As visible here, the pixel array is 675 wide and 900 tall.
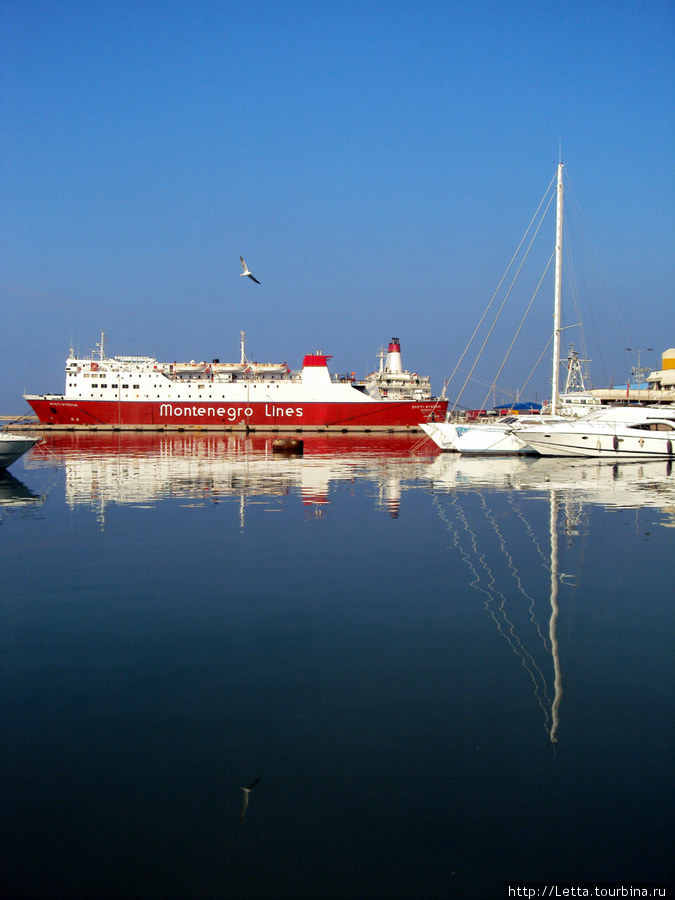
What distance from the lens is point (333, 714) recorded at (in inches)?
211

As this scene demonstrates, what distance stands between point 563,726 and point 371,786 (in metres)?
1.72

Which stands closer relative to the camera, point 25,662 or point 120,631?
point 25,662

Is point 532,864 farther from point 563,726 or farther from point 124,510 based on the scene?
point 124,510

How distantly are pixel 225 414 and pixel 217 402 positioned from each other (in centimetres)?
142

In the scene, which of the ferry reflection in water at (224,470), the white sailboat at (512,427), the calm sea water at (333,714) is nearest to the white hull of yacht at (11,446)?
the ferry reflection in water at (224,470)

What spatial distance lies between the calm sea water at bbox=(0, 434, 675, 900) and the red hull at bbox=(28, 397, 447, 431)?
168ft

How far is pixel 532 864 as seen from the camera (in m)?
3.70

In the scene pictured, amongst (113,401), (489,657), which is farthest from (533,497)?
(113,401)

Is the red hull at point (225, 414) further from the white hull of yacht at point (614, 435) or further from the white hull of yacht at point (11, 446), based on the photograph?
the white hull of yacht at point (11, 446)

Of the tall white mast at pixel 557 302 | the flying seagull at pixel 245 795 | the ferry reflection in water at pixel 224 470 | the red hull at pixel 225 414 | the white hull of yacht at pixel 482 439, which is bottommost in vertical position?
the flying seagull at pixel 245 795

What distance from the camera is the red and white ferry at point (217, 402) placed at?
6394cm

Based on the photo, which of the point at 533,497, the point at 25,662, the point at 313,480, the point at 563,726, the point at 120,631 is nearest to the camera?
the point at 563,726

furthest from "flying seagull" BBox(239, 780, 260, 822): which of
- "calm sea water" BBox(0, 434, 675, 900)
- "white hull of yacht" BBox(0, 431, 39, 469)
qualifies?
"white hull of yacht" BBox(0, 431, 39, 469)

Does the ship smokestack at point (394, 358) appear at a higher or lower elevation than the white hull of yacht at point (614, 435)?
higher
